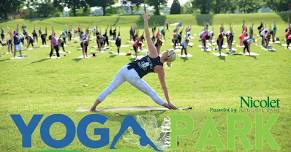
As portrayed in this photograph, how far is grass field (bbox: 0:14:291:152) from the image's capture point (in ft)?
34.0

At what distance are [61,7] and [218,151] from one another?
9953 centimetres

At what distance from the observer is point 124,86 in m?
20.6

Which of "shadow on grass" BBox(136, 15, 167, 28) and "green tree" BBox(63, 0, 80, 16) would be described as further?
"green tree" BBox(63, 0, 80, 16)

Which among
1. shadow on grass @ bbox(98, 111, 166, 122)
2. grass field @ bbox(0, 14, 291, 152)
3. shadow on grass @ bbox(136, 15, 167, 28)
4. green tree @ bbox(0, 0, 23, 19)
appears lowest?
grass field @ bbox(0, 14, 291, 152)

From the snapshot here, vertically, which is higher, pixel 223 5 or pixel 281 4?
pixel 223 5

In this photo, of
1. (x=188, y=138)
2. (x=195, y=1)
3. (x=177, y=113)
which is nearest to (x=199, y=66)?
(x=177, y=113)

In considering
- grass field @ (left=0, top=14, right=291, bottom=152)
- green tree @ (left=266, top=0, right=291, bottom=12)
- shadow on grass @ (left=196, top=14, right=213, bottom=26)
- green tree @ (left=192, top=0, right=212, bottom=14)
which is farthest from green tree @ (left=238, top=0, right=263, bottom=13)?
grass field @ (left=0, top=14, right=291, bottom=152)

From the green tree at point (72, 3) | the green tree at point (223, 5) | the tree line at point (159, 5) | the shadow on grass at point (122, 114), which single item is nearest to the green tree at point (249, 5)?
the tree line at point (159, 5)

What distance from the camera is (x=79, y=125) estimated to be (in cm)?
974

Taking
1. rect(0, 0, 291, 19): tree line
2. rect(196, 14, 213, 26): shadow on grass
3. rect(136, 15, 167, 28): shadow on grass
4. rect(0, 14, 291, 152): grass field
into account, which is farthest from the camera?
rect(0, 0, 291, 19): tree line

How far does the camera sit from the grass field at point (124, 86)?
10.4 metres

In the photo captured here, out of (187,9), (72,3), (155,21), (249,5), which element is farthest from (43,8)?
(249,5)

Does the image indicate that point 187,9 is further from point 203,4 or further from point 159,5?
point 159,5

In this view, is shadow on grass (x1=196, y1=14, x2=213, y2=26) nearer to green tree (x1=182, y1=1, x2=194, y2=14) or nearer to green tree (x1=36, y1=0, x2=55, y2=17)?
green tree (x1=36, y1=0, x2=55, y2=17)
